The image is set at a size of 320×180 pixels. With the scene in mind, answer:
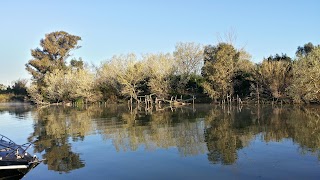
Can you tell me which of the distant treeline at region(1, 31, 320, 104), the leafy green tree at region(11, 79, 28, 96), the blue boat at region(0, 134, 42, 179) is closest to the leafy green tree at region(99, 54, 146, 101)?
the distant treeline at region(1, 31, 320, 104)

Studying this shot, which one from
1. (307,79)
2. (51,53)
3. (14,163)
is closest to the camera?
(14,163)

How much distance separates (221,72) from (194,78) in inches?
325

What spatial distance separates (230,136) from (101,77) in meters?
42.3

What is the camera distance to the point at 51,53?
70.9 metres

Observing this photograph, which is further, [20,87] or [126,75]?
[20,87]

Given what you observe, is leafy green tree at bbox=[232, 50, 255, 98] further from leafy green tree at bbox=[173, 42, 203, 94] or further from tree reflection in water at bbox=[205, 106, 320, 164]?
tree reflection in water at bbox=[205, 106, 320, 164]

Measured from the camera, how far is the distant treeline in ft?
129

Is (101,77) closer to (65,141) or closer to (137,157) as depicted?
(65,141)

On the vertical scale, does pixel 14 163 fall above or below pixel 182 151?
above

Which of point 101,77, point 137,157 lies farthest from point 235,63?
point 137,157

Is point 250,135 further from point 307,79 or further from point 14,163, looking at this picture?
point 307,79

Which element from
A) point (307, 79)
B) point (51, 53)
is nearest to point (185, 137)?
point (307, 79)

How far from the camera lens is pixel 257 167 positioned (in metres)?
11.5

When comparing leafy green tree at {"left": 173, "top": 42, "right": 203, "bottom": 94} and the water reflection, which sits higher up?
leafy green tree at {"left": 173, "top": 42, "right": 203, "bottom": 94}
